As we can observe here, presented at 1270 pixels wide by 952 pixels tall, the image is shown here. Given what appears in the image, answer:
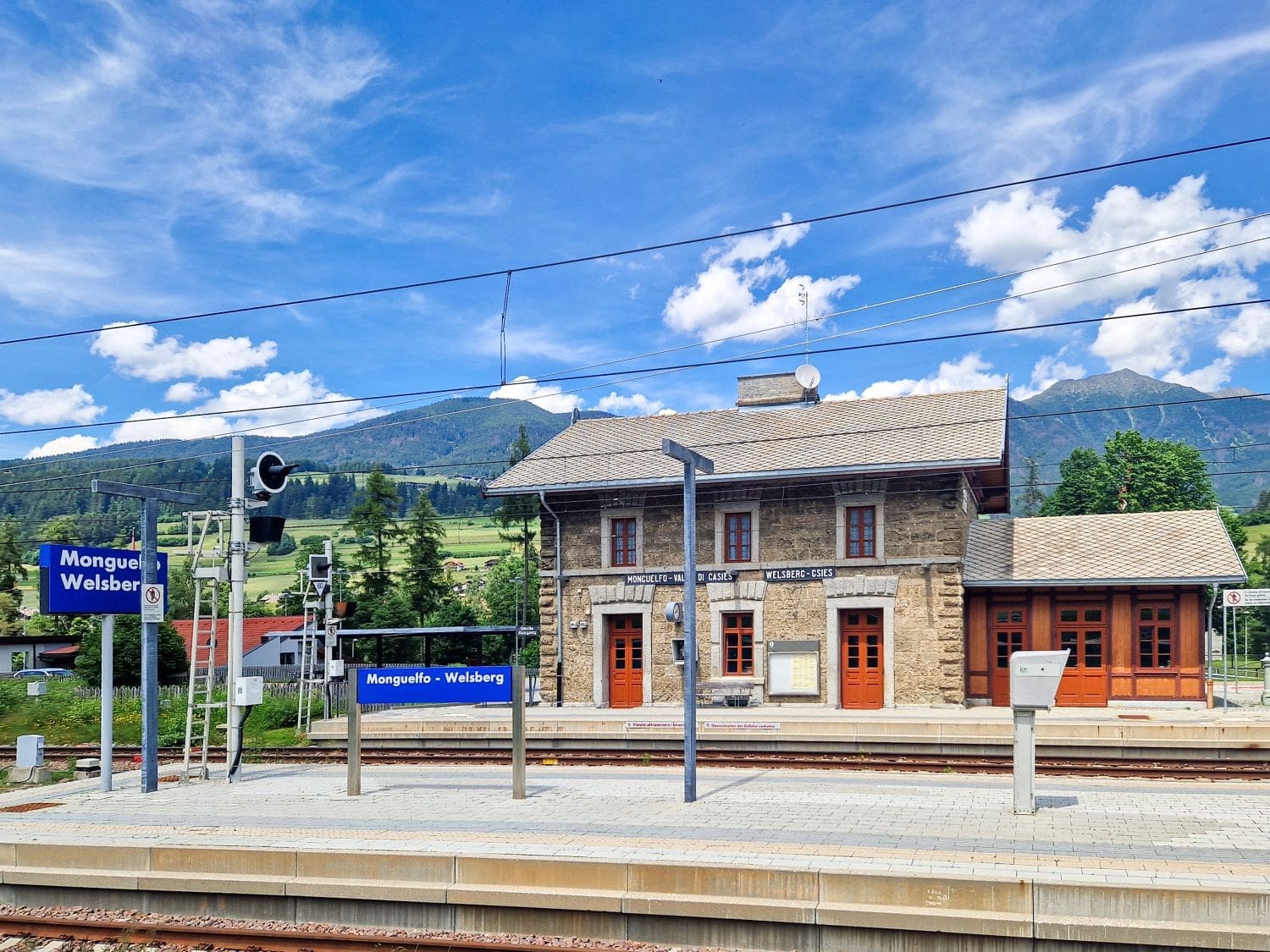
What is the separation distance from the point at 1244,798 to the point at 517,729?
30.9ft

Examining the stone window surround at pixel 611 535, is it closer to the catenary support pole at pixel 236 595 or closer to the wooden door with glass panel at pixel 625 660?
the wooden door with glass panel at pixel 625 660

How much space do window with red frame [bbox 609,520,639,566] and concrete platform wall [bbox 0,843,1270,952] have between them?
18.9 m

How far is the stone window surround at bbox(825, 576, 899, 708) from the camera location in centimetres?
2680

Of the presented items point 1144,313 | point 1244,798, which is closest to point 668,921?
point 1244,798

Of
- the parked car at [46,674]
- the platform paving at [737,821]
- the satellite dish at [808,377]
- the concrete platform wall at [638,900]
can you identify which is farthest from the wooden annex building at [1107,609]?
the parked car at [46,674]

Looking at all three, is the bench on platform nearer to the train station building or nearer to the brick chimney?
the train station building

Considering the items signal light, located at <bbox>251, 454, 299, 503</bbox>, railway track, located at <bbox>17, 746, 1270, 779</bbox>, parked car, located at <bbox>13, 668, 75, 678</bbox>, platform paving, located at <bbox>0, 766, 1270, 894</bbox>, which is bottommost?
parked car, located at <bbox>13, 668, 75, 678</bbox>

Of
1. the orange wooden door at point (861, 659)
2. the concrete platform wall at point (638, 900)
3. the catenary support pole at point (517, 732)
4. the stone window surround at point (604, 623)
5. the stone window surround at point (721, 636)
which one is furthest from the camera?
the stone window surround at point (604, 623)

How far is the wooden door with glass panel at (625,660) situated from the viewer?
29094 millimetres

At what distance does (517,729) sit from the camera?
49.3ft

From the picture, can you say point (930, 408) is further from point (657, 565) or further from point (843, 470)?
point (657, 565)

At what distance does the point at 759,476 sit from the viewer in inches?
1084

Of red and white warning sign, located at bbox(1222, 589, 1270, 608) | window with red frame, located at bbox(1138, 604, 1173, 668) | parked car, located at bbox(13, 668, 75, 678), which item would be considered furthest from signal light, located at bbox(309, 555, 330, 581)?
parked car, located at bbox(13, 668, 75, 678)

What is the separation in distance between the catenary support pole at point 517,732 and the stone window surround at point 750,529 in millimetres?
13379
